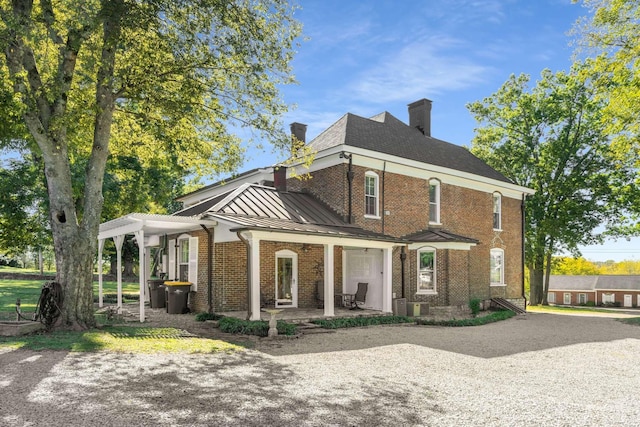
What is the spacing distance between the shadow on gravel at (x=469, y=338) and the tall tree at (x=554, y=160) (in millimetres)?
14578

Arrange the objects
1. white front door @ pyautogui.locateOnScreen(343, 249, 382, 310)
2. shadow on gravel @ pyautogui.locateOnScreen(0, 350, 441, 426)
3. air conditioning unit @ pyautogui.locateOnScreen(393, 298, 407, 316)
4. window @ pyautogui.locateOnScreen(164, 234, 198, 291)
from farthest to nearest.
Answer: white front door @ pyautogui.locateOnScreen(343, 249, 382, 310) → window @ pyautogui.locateOnScreen(164, 234, 198, 291) → air conditioning unit @ pyautogui.locateOnScreen(393, 298, 407, 316) → shadow on gravel @ pyautogui.locateOnScreen(0, 350, 441, 426)

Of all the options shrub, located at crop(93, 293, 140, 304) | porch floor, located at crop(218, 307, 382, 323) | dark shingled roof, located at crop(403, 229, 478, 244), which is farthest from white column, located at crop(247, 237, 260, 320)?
shrub, located at crop(93, 293, 140, 304)

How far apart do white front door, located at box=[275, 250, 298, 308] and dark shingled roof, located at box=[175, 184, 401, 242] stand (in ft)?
5.16

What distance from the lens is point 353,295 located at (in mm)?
17125

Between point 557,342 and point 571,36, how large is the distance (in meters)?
10.9

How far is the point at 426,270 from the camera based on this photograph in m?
19.2

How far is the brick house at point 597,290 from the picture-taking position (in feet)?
191

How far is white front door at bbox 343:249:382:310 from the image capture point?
55.1 feet

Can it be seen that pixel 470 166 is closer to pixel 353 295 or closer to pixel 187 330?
pixel 353 295

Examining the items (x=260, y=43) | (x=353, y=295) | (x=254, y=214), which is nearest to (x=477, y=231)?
(x=353, y=295)

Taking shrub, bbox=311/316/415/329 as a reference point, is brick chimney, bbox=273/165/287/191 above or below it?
above

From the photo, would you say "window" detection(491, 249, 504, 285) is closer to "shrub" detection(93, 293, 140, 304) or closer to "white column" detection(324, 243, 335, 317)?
"white column" detection(324, 243, 335, 317)

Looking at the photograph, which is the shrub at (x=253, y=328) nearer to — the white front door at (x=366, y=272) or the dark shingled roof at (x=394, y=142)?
A: the white front door at (x=366, y=272)

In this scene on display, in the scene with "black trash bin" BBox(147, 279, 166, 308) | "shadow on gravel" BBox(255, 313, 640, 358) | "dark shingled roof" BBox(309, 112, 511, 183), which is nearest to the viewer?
"shadow on gravel" BBox(255, 313, 640, 358)
